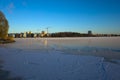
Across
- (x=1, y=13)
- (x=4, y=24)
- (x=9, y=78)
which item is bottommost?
(x=9, y=78)

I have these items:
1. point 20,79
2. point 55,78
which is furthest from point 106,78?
point 20,79

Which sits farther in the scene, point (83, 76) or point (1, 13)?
point (1, 13)

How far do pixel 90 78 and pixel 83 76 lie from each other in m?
0.53

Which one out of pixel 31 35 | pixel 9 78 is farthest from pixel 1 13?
pixel 31 35

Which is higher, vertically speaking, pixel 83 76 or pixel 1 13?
pixel 1 13

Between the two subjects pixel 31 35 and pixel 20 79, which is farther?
pixel 31 35

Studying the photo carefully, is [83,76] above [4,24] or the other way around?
the other way around

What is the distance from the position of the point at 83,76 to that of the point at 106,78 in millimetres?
1206

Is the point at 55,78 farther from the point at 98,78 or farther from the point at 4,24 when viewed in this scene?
the point at 4,24

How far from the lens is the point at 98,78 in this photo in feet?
27.0

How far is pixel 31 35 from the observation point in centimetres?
19125

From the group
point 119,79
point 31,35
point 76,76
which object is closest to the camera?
point 119,79

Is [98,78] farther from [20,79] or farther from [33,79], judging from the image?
[20,79]

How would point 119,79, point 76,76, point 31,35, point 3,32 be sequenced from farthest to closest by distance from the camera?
point 31,35 < point 3,32 < point 76,76 < point 119,79
